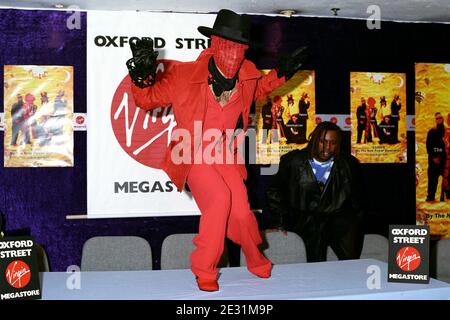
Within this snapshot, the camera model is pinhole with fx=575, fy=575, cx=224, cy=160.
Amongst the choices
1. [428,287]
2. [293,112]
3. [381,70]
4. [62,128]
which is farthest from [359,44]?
[428,287]

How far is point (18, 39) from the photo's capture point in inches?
179

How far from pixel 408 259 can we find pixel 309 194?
5.07 ft

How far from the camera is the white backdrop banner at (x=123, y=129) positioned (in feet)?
15.1

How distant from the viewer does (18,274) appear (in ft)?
7.79

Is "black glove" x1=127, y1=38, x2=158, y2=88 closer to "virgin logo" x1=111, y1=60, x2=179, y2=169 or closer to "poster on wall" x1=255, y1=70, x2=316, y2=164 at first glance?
"virgin logo" x1=111, y1=60, x2=179, y2=169

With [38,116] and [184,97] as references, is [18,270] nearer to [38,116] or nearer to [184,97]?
[184,97]

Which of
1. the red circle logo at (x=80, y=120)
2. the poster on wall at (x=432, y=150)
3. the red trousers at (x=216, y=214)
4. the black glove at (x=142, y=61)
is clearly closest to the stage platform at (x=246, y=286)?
the red trousers at (x=216, y=214)

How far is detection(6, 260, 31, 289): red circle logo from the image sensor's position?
2352 millimetres

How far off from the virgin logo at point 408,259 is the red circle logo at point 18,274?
1.67 m

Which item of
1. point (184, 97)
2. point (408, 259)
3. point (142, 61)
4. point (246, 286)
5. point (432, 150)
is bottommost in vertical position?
point (246, 286)

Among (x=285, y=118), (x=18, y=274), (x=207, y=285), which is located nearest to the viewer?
(x=18, y=274)

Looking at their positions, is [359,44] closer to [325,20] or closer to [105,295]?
[325,20]

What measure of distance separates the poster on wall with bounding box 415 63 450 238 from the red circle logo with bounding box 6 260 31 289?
380 cm

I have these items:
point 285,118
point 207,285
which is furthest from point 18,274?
point 285,118
